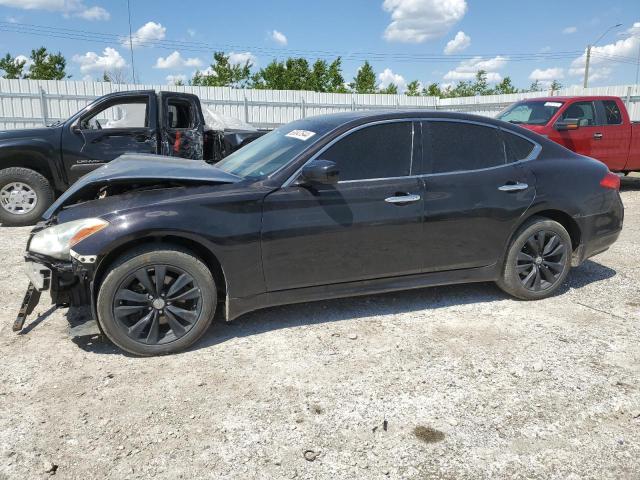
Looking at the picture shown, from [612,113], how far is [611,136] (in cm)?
51

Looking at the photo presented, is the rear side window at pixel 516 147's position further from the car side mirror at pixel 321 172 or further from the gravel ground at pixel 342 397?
the car side mirror at pixel 321 172

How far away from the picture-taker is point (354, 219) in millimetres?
3648

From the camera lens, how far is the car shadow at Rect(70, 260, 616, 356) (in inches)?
143

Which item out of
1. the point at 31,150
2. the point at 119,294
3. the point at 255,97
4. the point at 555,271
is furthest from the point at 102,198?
the point at 255,97

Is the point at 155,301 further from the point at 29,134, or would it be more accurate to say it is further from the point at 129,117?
the point at 129,117

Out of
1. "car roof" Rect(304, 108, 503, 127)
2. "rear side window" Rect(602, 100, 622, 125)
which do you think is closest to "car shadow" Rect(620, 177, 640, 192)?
"rear side window" Rect(602, 100, 622, 125)

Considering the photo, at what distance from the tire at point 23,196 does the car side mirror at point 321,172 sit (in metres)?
5.46

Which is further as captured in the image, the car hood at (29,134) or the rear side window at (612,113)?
the rear side window at (612,113)

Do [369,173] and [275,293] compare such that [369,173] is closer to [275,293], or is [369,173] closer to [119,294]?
[275,293]

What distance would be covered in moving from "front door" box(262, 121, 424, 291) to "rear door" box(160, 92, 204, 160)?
4.87 m

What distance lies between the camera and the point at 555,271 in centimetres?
444

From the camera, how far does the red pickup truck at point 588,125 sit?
31.1 feet

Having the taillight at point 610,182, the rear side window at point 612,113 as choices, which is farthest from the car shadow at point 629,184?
the taillight at point 610,182

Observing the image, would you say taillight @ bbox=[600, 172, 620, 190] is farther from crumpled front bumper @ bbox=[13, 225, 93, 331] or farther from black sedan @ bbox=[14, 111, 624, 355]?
crumpled front bumper @ bbox=[13, 225, 93, 331]
